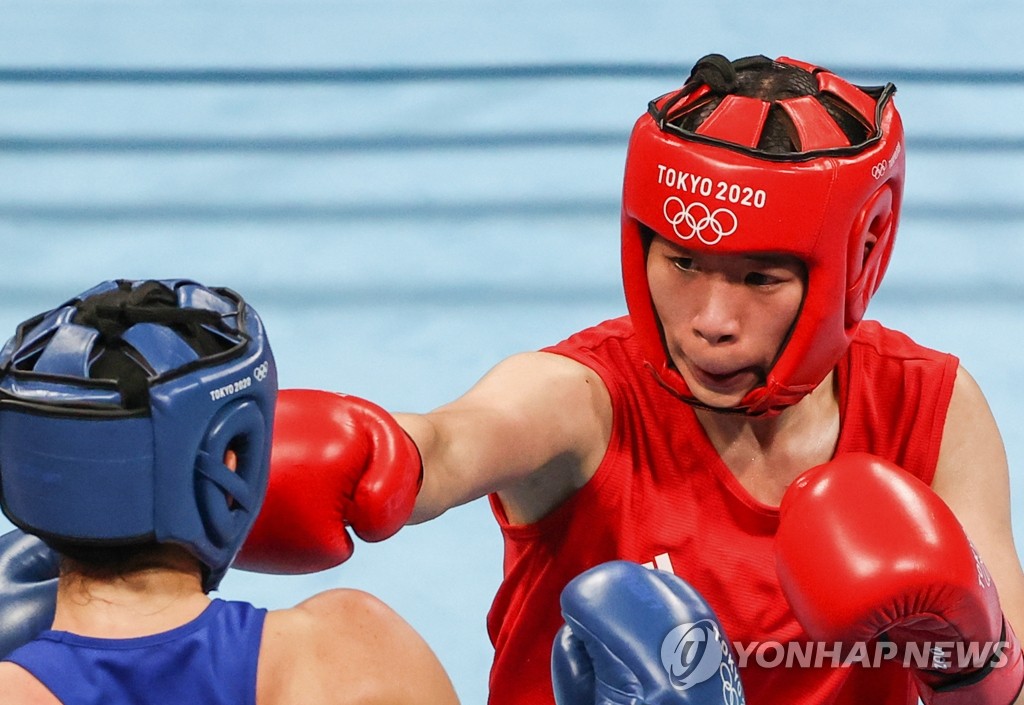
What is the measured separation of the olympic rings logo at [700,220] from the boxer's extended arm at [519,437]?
0.30 metres

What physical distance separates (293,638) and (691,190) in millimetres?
766

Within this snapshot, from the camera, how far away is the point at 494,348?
409 cm

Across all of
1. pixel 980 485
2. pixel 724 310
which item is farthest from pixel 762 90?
pixel 980 485

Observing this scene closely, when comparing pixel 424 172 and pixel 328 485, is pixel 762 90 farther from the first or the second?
pixel 424 172

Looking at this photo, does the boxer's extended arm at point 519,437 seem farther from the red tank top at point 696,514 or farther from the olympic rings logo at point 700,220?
the olympic rings logo at point 700,220

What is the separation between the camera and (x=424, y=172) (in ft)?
16.3

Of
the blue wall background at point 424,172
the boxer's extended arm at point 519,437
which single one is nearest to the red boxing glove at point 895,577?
the boxer's extended arm at point 519,437

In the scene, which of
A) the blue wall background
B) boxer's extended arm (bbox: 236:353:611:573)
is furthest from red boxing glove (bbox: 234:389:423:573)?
the blue wall background

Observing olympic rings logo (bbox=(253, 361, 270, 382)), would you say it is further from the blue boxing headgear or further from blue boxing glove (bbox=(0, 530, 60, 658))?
blue boxing glove (bbox=(0, 530, 60, 658))

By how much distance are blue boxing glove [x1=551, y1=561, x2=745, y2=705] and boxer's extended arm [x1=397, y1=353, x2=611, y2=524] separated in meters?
0.28

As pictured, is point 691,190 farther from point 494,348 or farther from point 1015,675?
point 494,348

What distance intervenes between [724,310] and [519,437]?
0.32 meters

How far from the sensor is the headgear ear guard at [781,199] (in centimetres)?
202

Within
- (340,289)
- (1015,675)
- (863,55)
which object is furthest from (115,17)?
(1015,675)
